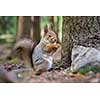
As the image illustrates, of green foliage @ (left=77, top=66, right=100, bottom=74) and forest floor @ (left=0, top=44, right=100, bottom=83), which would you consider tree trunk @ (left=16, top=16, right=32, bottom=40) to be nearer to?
forest floor @ (left=0, top=44, right=100, bottom=83)

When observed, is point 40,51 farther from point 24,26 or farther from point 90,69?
point 90,69

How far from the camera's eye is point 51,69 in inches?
136

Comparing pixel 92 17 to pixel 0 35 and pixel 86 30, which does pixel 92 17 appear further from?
pixel 0 35

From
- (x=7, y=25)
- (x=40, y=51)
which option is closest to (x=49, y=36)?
(x=40, y=51)

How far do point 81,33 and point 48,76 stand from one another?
0.49m

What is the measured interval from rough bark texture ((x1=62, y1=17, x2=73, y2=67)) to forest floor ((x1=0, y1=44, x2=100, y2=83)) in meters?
0.06

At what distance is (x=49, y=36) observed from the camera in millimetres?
3439

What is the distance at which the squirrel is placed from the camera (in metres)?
3.42

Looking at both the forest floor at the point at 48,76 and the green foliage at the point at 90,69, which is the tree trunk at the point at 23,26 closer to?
the forest floor at the point at 48,76

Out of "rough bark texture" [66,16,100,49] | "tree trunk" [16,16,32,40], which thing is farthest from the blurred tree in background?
"rough bark texture" [66,16,100,49]
